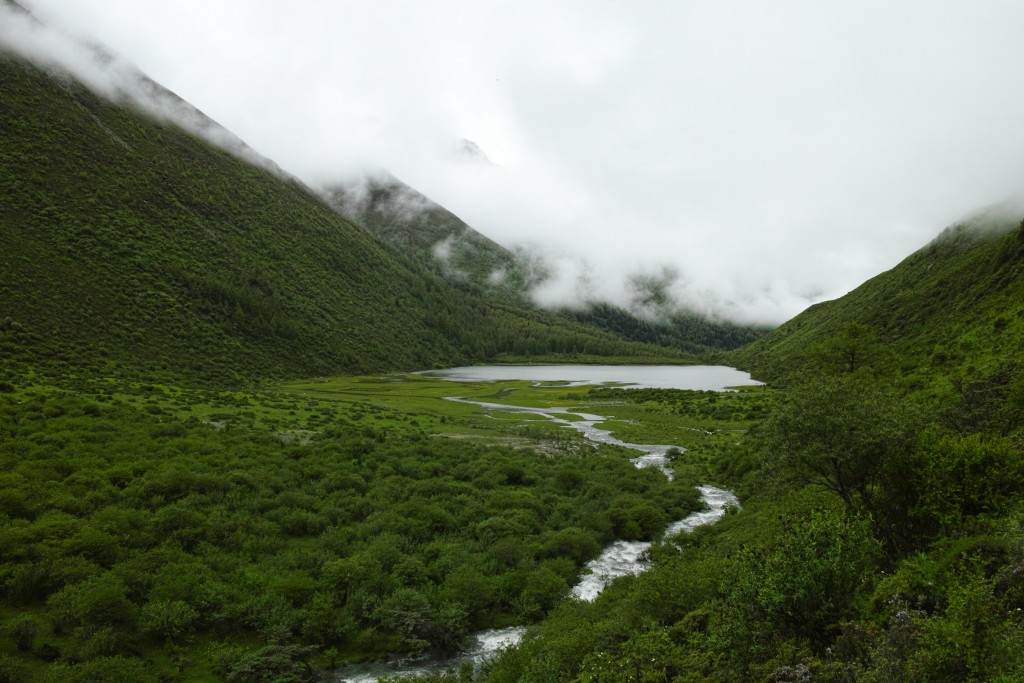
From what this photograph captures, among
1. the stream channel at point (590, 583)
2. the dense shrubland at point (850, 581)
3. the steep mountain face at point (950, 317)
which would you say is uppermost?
the steep mountain face at point (950, 317)

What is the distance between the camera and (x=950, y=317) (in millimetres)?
70188

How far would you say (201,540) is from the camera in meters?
23.5

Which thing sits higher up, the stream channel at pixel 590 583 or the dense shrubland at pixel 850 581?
the dense shrubland at pixel 850 581

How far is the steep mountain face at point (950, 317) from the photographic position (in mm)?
47156

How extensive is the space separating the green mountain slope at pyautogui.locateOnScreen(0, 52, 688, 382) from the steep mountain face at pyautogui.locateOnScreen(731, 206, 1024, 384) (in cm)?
9907

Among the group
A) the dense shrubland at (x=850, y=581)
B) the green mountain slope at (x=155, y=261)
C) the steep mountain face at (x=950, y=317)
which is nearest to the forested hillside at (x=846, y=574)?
the dense shrubland at (x=850, y=581)

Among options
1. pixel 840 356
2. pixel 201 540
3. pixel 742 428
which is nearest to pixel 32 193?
pixel 201 540

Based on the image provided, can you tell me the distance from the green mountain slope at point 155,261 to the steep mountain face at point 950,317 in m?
A: 99.1

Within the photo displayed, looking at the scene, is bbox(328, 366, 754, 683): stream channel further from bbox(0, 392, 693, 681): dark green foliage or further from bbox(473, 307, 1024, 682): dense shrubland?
bbox(473, 307, 1024, 682): dense shrubland

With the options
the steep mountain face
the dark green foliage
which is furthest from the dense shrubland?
the steep mountain face

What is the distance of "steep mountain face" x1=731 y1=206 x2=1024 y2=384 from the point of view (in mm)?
47156

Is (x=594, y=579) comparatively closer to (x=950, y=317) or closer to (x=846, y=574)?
(x=846, y=574)

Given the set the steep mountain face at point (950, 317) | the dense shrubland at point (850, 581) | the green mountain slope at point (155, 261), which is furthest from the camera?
the green mountain slope at point (155, 261)

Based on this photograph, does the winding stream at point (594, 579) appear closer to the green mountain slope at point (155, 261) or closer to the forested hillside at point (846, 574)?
the forested hillside at point (846, 574)
